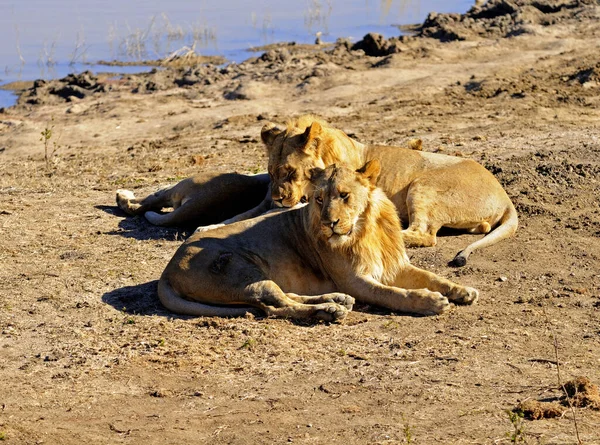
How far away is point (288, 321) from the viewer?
6.68 metres

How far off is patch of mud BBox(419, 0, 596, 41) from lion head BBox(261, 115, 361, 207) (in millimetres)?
10477

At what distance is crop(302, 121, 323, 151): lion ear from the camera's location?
8320 mm

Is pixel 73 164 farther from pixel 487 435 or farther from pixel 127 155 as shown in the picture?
pixel 487 435

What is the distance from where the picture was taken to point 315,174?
22.7ft

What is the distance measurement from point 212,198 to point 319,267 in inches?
89.6

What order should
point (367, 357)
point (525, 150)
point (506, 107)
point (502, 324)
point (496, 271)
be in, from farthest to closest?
point (506, 107) → point (525, 150) → point (496, 271) → point (502, 324) → point (367, 357)

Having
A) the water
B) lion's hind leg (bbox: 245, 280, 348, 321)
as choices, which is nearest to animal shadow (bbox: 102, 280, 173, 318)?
lion's hind leg (bbox: 245, 280, 348, 321)

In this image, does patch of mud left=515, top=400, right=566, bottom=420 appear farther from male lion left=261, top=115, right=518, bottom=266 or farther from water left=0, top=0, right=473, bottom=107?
water left=0, top=0, right=473, bottom=107

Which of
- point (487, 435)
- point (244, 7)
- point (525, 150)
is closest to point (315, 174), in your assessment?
point (487, 435)

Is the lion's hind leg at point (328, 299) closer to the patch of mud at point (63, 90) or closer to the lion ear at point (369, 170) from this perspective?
the lion ear at point (369, 170)

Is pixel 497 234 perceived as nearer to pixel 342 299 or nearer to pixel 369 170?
pixel 369 170

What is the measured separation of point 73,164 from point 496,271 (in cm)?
662

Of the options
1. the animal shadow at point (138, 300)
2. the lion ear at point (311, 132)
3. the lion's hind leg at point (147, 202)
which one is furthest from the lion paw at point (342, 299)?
the lion's hind leg at point (147, 202)

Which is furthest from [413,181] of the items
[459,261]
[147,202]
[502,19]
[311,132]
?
[502,19]
